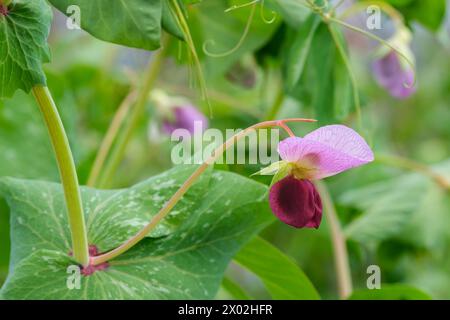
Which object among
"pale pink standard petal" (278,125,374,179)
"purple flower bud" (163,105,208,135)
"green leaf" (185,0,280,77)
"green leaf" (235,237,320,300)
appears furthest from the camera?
"purple flower bud" (163,105,208,135)

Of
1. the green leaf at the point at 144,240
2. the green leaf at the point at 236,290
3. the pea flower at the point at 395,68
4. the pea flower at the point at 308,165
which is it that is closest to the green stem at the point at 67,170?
→ the green leaf at the point at 144,240

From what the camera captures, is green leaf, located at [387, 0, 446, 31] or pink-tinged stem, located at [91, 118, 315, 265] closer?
pink-tinged stem, located at [91, 118, 315, 265]

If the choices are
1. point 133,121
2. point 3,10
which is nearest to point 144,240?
point 3,10

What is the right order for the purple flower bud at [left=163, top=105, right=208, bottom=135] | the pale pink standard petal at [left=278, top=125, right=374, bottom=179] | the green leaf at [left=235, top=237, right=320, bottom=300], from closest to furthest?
the pale pink standard petal at [left=278, top=125, right=374, bottom=179] < the green leaf at [left=235, top=237, right=320, bottom=300] < the purple flower bud at [left=163, top=105, right=208, bottom=135]

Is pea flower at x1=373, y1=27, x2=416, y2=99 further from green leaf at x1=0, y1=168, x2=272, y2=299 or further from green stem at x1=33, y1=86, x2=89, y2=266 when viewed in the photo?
green stem at x1=33, y1=86, x2=89, y2=266

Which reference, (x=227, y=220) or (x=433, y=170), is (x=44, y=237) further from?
(x=433, y=170)

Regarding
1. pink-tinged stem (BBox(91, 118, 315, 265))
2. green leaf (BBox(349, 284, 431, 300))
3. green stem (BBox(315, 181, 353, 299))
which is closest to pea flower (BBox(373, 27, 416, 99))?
green stem (BBox(315, 181, 353, 299))
